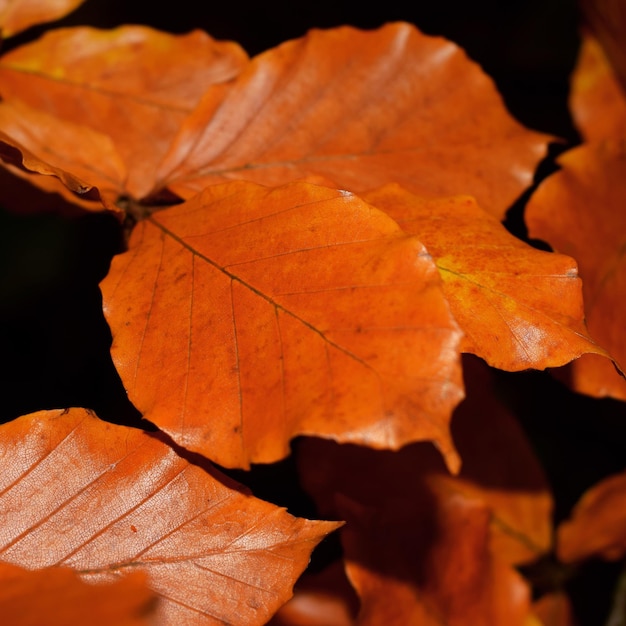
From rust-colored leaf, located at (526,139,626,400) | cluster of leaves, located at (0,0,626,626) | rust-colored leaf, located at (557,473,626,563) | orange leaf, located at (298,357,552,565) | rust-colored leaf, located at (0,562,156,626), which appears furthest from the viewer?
rust-colored leaf, located at (557,473,626,563)

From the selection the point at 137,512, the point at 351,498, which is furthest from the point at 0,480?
the point at 351,498

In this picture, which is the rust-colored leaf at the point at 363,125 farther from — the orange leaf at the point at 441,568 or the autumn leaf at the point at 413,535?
the orange leaf at the point at 441,568

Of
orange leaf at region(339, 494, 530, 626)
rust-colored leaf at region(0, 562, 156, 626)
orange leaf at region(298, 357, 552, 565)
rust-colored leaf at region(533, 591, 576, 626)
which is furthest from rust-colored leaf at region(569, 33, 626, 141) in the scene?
rust-colored leaf at region(0, 562, 156, 626)

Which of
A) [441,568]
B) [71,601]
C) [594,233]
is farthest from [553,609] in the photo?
[71,601]

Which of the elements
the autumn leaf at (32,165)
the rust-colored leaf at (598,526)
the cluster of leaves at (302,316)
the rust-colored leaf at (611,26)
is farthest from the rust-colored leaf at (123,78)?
the rust-colored leaf at (598,526)

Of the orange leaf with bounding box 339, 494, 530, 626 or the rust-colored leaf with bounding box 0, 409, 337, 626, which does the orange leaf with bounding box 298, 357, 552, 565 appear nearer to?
the orange leaf with bounding box 339, 494, 530, 626

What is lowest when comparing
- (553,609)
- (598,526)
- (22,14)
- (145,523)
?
(553,609)

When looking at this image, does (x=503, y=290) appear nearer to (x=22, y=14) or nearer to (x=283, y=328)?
(x=283, y=328)
